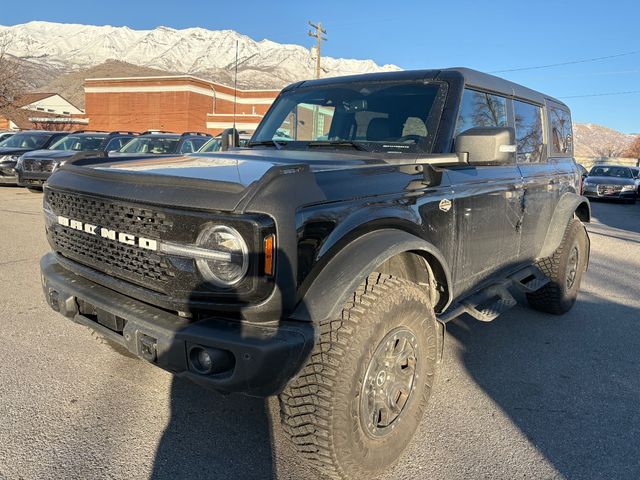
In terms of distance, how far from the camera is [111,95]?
164 ft

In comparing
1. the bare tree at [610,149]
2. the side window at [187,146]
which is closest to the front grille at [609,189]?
the side window at [187,146]

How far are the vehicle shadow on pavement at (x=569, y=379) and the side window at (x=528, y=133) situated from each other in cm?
152

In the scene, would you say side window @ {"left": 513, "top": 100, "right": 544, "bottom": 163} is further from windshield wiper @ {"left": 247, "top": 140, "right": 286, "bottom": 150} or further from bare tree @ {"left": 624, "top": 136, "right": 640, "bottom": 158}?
bare tree @ {"left": 624, "top": 136, "right": 640, "bottom": 158}

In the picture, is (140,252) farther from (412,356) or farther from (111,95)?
(111,95)

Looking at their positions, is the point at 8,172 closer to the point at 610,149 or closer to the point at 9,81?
the point at 9,81

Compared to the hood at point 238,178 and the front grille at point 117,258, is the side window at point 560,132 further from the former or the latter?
the front grille at point 117,258

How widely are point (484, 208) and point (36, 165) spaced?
11307mm

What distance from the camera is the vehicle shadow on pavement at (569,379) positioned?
2705 mm

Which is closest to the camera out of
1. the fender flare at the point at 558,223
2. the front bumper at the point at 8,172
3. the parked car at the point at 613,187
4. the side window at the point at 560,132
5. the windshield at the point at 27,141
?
the fender flare at the point at 558,223

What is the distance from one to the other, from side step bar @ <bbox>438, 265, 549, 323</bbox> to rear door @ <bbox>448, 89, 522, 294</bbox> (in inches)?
4.1

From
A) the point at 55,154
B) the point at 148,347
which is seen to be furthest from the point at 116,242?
the point at 55,154

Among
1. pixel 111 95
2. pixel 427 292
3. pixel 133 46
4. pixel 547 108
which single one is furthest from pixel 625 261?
pixel 133 46

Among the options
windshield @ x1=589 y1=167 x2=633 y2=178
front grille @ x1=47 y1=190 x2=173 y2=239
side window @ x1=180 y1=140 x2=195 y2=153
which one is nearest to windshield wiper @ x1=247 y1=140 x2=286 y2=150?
front grille @ x1=47 y1=190 x2=173 y2=239

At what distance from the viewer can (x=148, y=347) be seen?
2160mm
